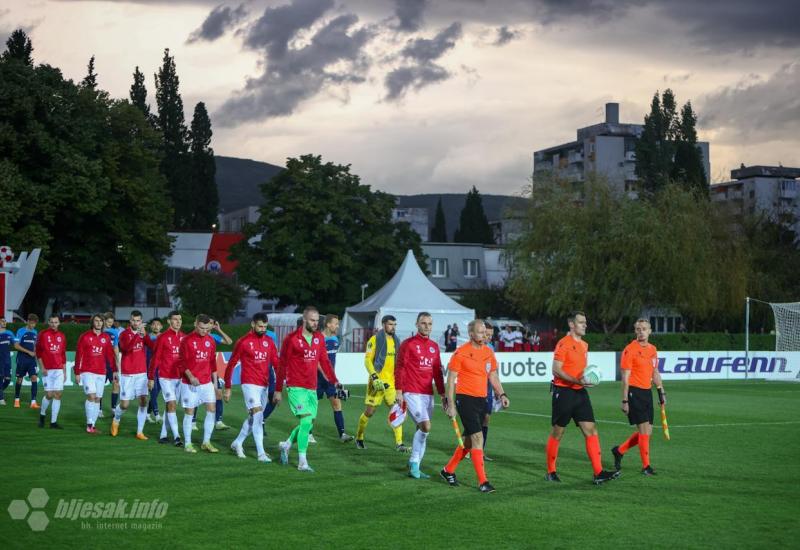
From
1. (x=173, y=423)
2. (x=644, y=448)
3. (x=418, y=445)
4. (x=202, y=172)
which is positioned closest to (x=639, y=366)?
(x=644, y=448)

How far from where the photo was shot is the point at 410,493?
12.9 metres

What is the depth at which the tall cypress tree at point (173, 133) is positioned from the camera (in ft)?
298

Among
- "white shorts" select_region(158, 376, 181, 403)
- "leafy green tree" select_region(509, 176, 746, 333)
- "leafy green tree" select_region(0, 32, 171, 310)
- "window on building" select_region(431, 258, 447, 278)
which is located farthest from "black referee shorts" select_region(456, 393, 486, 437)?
"window on building" select_region(431, 258, 447, 278)

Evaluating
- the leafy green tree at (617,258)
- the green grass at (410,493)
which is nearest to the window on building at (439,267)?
the leafy green tree at (617,258)

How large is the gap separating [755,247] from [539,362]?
34.1 metres

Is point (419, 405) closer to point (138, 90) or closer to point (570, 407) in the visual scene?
point (570, 407)

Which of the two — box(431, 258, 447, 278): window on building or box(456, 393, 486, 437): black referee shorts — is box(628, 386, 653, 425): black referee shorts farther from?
box(431, 258, 447, 278): window on building

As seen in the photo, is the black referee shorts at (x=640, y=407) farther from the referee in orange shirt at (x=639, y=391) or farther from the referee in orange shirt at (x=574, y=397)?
the referee in orange shirt at (x=574, y=397)

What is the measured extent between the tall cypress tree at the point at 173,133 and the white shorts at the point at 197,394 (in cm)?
7533

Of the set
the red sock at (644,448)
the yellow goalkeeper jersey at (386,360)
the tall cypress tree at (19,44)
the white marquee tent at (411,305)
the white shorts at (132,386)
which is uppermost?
the tall cypress tree at (19,44)

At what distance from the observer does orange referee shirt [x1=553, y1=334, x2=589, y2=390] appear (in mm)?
13766

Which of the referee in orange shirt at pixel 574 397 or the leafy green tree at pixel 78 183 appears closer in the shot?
the referee in orange shirt at pixel 574 397

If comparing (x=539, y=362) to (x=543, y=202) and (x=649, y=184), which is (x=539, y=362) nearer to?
(x=543, y=202)

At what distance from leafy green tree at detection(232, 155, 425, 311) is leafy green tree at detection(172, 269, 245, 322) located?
2.62 m
